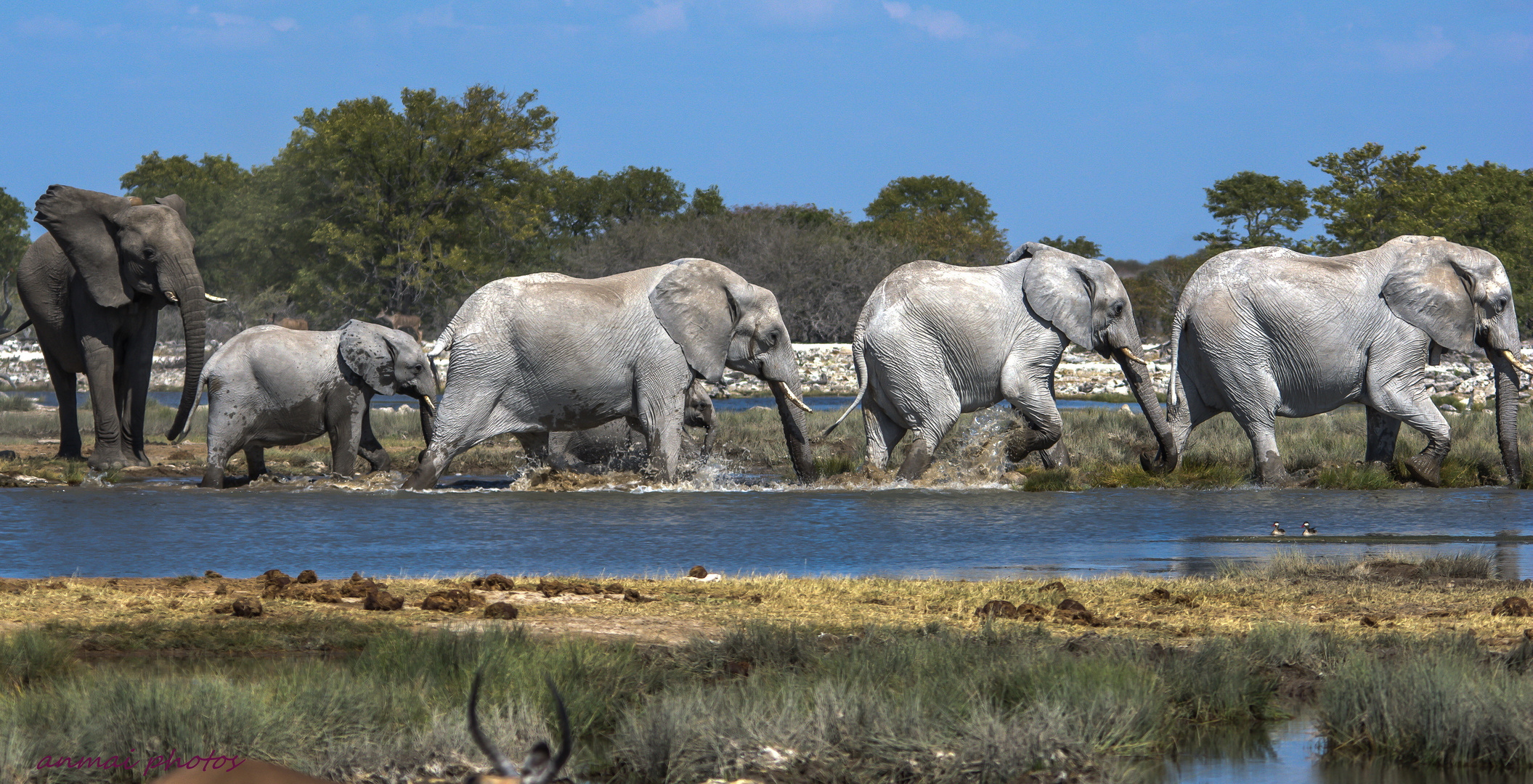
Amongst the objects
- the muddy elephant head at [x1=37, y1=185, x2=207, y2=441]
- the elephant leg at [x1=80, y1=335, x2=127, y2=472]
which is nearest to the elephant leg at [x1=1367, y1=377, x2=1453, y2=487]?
the muddy elephant head at [x1=37, y1=185, x2=207, y2=441]

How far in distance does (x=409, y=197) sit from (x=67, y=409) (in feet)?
103

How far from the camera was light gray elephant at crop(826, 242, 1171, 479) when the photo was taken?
15.8 metres

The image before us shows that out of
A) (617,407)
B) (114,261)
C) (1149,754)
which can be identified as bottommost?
(1149,754)

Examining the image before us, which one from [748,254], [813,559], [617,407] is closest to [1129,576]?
[813,559]

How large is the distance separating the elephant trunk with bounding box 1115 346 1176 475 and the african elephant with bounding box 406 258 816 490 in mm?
3507

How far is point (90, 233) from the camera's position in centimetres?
1733

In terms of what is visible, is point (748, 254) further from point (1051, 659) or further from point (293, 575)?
point (1051, 659)

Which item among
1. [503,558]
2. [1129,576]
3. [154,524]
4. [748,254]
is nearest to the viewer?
[1129,576]

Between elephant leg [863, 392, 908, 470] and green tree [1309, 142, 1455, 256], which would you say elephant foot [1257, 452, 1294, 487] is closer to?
elephant leg [863, 392, 908, 470]

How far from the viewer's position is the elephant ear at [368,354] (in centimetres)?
1555

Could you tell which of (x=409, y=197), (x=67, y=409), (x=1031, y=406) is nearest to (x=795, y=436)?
(x=1031, y=406)

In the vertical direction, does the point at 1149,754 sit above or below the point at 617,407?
below

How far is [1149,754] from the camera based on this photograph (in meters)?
6.03

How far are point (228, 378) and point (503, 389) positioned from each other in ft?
8.72
